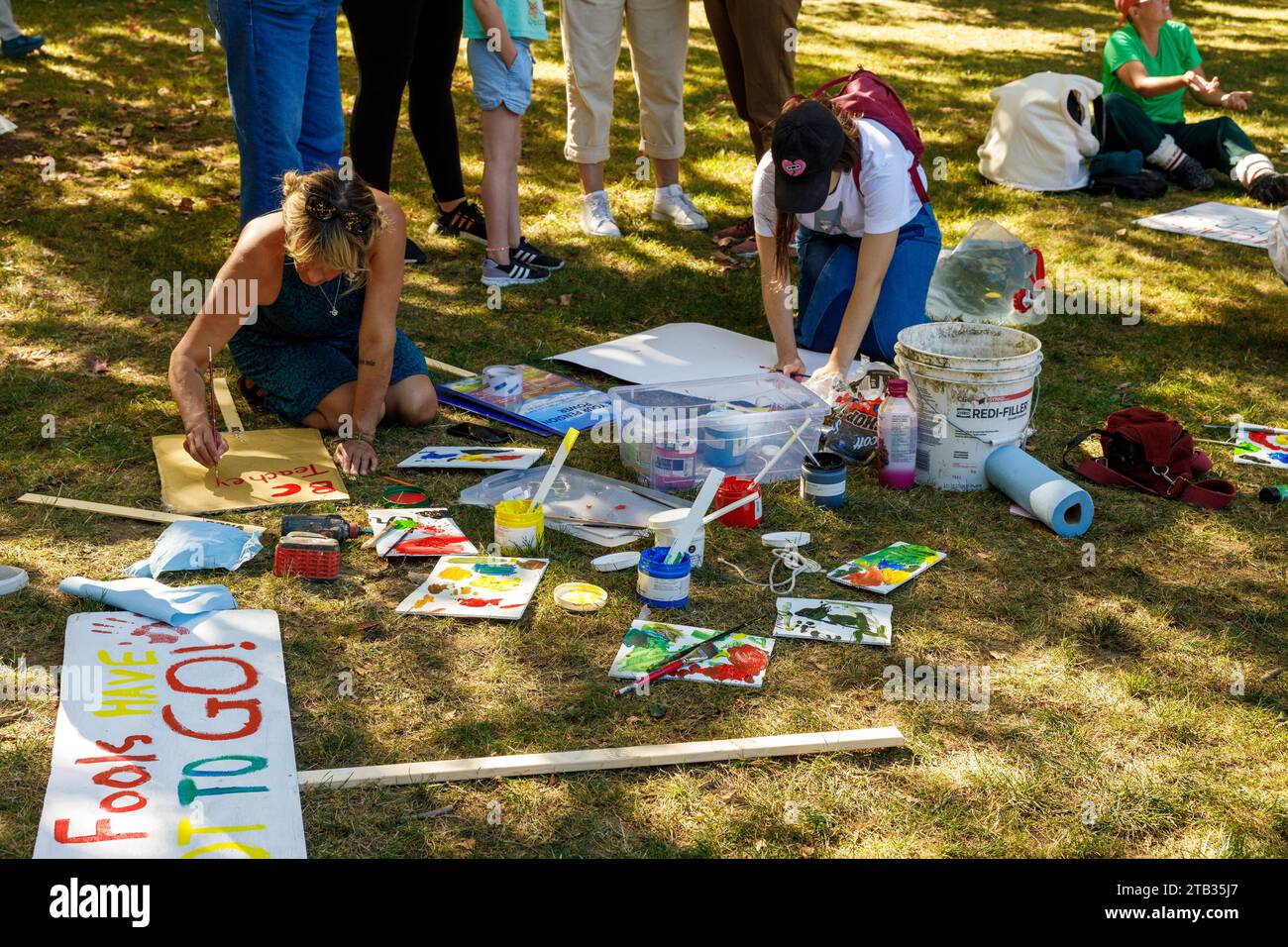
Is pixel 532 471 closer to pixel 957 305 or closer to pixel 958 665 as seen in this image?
pixel 958 665

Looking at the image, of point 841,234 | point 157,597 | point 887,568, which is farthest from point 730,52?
point 157,597

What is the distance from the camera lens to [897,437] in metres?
3.79

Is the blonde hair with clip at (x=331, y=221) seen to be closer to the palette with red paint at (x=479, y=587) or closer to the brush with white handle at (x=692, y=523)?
the palette with red paint at (x=479, y=587)

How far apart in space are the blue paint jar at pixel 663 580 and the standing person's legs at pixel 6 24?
698 centimetres

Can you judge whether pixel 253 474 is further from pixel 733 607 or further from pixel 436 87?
pixel 436 87

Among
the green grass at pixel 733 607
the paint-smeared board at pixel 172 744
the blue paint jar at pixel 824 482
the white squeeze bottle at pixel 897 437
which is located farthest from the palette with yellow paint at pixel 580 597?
the white squeeze bottle at pixel 897 437

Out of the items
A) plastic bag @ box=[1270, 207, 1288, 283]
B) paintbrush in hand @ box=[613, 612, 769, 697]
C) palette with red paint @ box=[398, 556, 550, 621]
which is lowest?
paintbrush in hand @ box=[613, 612, 769, 697]

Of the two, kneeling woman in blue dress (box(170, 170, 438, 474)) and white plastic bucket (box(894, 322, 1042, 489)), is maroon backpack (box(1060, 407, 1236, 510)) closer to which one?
white plastic bucket (box(894, 322, 1042, 489))

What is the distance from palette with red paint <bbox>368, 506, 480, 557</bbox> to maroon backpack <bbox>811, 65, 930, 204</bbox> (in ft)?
5.99

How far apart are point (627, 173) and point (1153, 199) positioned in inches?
108

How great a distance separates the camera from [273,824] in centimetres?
233

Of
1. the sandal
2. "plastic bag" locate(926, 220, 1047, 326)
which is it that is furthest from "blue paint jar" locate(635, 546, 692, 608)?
"plastic bag" locate(926, 220, 1047, 326)

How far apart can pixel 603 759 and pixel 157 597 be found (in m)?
1.17

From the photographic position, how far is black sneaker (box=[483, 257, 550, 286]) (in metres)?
5.41
